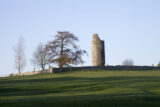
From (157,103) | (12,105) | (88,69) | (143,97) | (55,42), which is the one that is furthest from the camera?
(55,42)

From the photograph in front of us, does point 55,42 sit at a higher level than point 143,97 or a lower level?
higher

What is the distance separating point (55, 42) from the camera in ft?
175

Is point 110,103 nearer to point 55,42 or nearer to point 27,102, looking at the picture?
point 27,102

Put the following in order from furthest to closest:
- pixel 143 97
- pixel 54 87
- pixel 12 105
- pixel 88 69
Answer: pixel 88 69 < pixel 54 87 < pixel 143 97 < pixel 12 105

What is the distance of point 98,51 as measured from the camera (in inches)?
2068

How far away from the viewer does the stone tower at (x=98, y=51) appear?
172ft

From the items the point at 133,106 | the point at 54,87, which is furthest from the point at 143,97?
the point at 54,87

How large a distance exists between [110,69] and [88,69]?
3.95 metres

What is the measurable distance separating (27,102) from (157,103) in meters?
6.62

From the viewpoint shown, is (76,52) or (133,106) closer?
(133,106)

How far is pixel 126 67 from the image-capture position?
173 ft

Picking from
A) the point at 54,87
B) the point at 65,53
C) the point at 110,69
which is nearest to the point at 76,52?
the point at 65,53

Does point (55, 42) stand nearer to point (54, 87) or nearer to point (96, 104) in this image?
point (54, 87)

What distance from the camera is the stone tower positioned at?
52.6 metres
